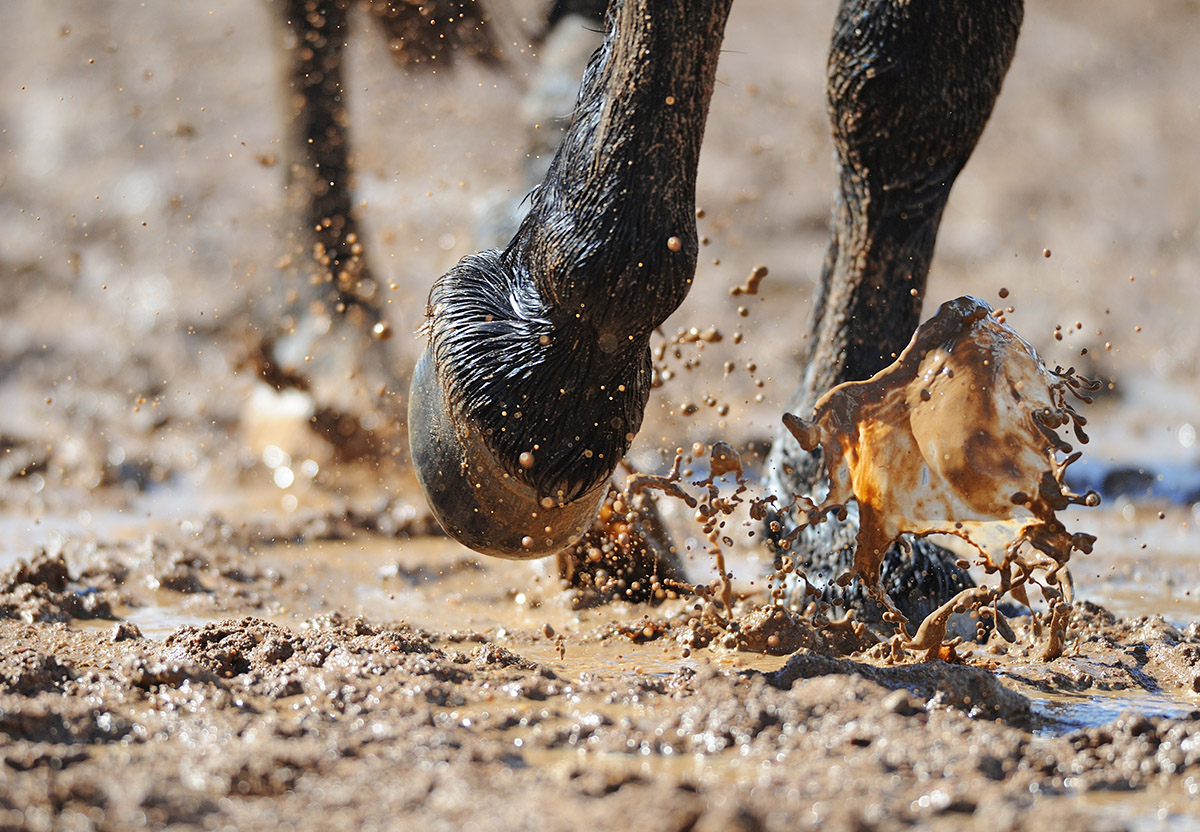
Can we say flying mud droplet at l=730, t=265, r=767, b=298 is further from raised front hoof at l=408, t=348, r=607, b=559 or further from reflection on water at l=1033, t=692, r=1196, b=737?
Answer: reflection on water at l=1033, t=692, r=1196, b=737

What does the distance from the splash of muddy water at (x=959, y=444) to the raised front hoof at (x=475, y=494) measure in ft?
1.46

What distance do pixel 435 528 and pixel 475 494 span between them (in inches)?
70.5

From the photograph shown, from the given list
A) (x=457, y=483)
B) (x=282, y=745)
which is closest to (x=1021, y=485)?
(x=457, y=483)

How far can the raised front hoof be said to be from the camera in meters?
2.06

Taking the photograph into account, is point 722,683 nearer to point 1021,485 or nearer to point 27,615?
point 1021,485

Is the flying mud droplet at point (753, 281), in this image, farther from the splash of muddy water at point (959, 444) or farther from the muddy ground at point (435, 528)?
the muddy ground at point (435, 528)

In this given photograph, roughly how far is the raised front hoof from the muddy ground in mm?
226

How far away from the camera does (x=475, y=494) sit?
2096 mm

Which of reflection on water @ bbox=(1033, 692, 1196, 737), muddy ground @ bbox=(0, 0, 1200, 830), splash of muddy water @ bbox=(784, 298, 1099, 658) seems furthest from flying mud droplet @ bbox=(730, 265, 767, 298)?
reflection on water @ bbox=(1033, 692, 1196, 737)

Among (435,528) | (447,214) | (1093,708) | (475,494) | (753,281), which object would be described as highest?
(447,214)

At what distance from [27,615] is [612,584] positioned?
49.5 inches

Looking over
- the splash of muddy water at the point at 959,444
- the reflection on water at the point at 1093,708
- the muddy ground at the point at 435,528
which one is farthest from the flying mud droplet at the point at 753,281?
the reflection on water at the point at 1093,708

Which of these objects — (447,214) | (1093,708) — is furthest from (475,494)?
(447,214)

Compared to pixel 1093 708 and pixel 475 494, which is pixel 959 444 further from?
pixel 475 494
